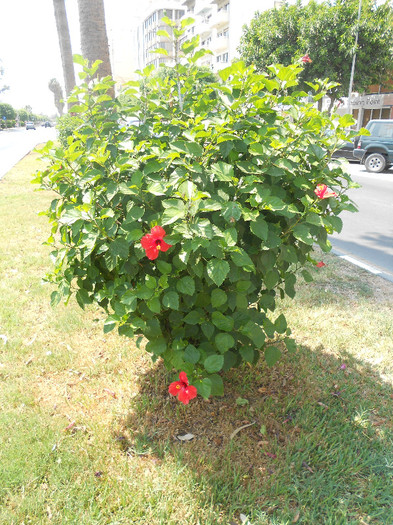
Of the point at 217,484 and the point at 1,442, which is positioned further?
the point at 1,442

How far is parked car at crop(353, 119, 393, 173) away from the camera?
1476cm

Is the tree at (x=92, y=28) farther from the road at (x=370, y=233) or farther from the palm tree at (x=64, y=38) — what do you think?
the palm tree at (x=64, y=38)

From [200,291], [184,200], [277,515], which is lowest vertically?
[277,515]

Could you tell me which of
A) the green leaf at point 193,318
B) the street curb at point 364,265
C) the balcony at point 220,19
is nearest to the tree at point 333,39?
the balcony at point 220,19

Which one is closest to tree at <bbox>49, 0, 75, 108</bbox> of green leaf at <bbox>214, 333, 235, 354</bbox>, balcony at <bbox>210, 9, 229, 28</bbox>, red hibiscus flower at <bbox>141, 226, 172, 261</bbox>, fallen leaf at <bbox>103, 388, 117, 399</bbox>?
fallen leaf at <bbox>103, 388, 117, 399</bbox>

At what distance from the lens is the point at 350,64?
26.1 metres

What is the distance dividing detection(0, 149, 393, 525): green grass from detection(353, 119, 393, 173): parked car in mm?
13036

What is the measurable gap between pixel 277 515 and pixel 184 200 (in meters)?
1.59

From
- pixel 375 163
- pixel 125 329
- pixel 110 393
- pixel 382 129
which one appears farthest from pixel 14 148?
pixel 125 329

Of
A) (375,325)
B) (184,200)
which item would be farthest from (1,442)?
(375,325)

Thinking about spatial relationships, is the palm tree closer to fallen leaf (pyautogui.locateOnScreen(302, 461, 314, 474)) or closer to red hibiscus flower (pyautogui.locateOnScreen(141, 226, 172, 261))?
red hibiscus flower (pyautogui.locateOnScreen(141, 226, 172, 261))

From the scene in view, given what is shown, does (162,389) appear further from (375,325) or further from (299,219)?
(375,325)

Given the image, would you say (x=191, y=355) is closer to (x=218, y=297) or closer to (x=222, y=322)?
(x=222, y=322)

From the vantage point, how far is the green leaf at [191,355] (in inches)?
83.2
